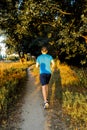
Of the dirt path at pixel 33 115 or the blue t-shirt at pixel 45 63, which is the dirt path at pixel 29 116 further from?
the blue t-shirt at pixel 45 63

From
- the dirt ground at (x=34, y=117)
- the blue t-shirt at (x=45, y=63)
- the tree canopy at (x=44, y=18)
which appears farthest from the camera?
the tree canopy at (x=44, y=18)

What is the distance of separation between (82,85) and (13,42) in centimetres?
509

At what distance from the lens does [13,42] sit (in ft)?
69.9

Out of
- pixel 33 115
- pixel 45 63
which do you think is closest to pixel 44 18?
pixel 45 63

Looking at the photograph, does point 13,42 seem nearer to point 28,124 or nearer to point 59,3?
point 59,3

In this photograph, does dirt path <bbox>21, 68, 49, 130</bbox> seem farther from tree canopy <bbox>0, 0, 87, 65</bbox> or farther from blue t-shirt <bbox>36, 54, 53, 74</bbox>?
tree canopy <bbox>0, 0, 87, 65</bbox>

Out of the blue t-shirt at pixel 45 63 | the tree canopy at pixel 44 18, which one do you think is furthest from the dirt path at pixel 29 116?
the tree canopy at pixel 44 18

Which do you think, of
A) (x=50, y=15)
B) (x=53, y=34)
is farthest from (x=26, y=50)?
(x=50, y=15)

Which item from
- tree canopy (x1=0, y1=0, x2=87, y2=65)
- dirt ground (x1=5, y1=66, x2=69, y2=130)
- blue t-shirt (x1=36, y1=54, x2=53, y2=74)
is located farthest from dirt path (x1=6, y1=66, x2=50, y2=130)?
tree canopy (x1=0, y1=0, x2=87, y2=65)

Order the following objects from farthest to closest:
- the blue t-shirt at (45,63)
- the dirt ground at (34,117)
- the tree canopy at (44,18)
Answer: the tree canopy at (44,18)
the blue t-shirt at (45,63)
the dirt ground at (34,117)

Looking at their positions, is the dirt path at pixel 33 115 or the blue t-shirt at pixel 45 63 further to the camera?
the blue t-shirt at pixel 45 63

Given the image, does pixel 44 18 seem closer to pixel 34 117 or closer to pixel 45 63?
pixel 45 63

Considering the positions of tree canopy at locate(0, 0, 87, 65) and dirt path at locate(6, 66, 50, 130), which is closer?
dirt path at locate(6, 66, 50, 130)

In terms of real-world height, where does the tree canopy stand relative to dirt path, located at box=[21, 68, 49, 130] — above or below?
above
